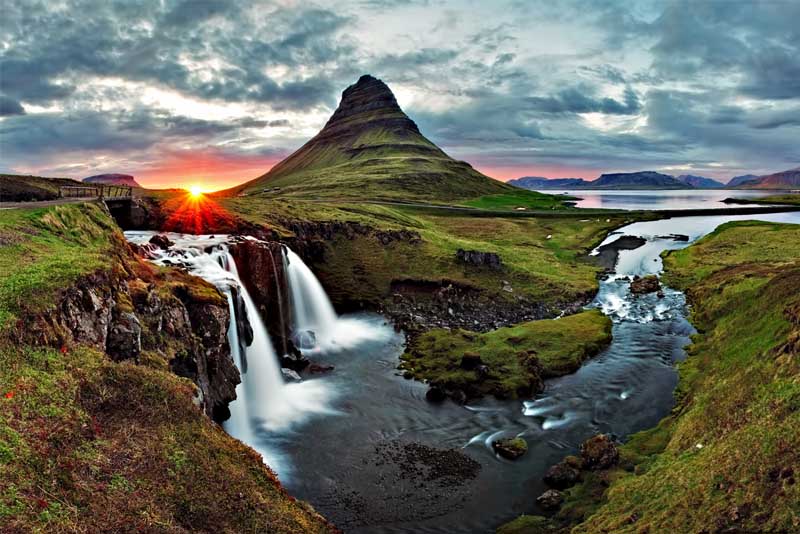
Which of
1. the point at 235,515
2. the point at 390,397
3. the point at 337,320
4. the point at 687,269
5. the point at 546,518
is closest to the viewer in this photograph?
the point at 235,515

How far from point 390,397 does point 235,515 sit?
22136 millimetres

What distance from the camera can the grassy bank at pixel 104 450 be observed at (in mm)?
13416

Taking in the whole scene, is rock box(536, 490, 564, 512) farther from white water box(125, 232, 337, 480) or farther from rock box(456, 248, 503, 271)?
rock box(456, 248, 503, 271)

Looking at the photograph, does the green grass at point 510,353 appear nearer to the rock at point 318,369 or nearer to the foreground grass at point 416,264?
the rock at point 318,369

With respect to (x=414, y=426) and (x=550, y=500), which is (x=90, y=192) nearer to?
(x=414, y=426)

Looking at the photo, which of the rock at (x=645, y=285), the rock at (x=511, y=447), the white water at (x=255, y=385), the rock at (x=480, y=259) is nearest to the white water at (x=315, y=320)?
the white water at (x=255, y=385)

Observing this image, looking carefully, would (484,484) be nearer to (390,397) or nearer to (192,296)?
(390,397)

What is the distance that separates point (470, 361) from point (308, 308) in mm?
23234

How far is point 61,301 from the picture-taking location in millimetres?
20969

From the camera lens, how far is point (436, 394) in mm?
37375

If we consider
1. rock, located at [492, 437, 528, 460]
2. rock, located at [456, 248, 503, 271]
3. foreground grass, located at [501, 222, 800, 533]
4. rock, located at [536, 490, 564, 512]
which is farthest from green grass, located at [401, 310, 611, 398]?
rock, located at [456, 248, 503, 271]

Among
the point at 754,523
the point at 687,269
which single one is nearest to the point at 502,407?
the point at 754,523

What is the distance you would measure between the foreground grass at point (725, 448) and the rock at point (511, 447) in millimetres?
4758

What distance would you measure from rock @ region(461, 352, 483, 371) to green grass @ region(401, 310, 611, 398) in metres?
0.44
